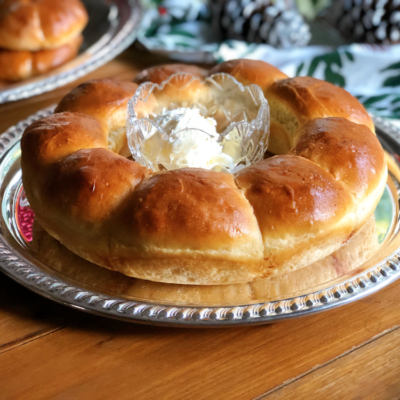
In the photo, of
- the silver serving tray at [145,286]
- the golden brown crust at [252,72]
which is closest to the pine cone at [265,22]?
the golden brown crust at [252,72]

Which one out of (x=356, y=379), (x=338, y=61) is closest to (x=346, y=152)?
(x=356, y=379)

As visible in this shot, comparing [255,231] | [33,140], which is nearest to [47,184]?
[33,140]

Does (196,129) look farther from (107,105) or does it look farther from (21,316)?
(21,316)

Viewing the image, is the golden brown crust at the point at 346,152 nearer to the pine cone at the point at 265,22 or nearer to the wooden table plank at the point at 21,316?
the wooden table plank at the point at 21,316

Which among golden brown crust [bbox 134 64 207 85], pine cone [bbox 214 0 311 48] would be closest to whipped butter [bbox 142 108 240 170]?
golden brown crust [bbox 134 64 207 85]

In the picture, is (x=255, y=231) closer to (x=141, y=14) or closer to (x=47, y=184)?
(x=47, y=184)

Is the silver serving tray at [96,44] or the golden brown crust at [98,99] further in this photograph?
the silver serving tray at [96,44]
